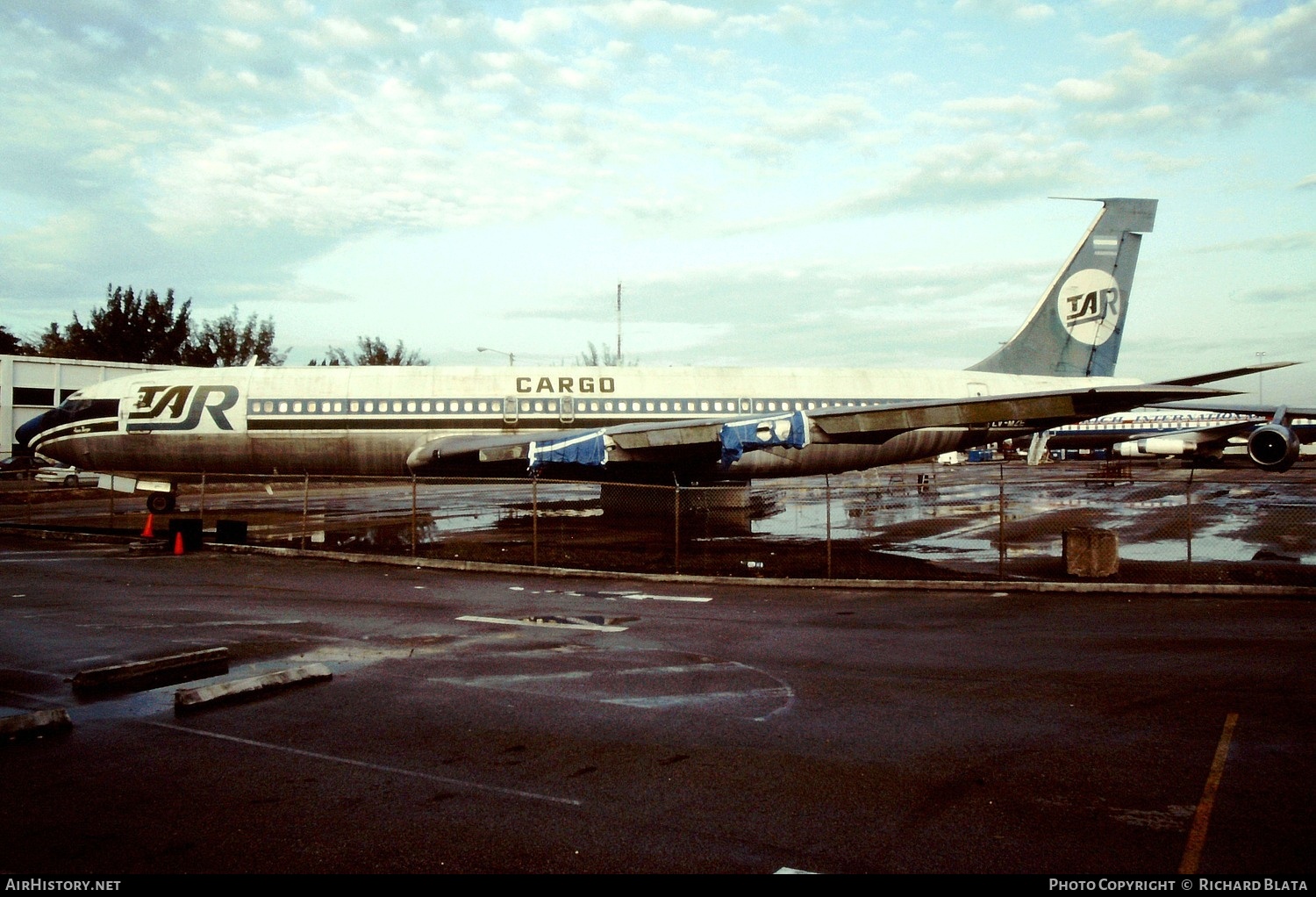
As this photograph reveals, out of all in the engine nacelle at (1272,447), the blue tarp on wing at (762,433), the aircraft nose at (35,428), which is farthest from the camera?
the engine nacelle at (1272,447)

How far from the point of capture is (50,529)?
74.0 ft

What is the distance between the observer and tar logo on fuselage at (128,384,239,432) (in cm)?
2417

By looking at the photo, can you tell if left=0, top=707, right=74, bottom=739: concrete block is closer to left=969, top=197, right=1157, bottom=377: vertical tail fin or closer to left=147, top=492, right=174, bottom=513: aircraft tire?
left=147, top=492, right=174, bottom=513: aircraft tire

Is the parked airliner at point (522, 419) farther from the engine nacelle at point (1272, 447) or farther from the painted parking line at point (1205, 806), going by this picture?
the painted parking line at point (1205, 806)

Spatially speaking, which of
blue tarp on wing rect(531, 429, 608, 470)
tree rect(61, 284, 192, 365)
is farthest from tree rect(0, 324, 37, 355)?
blue tarp on wing rect(531, 429, 608, 470)

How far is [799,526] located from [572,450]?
6697 millimetres

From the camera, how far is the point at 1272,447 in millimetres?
34219

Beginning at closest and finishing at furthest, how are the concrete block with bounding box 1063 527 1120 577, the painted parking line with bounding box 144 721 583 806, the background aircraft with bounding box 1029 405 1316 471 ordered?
the painted parking line with bounding box 144 721 583 806
the concrete block with bounding box 1063 527 1120 577
the background aircraft with bounding box 1029 405 1316 471

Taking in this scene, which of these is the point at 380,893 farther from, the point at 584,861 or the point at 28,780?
the point at 28,780

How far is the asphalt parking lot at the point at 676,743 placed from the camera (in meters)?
4.73

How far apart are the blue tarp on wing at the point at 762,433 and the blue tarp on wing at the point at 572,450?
293cm

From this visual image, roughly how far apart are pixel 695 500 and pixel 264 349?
7561 centimetres

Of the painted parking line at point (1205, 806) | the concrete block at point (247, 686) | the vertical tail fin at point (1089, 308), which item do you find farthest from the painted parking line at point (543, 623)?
the vertical tail fin at point (1089, 308)

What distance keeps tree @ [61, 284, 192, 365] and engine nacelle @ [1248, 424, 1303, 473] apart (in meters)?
76.9
